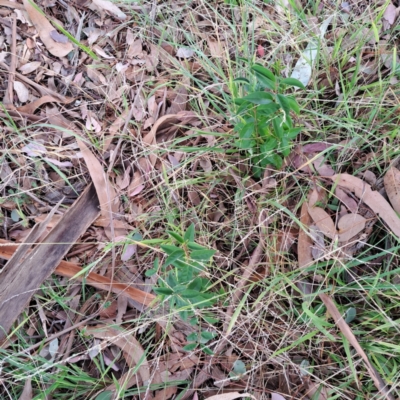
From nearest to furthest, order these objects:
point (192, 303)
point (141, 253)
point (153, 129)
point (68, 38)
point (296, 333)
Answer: point (192, 303) → point (296, 333) → point (141, 253) → point (153, 129) → point (68, 38)

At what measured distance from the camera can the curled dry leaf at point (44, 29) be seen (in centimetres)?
167

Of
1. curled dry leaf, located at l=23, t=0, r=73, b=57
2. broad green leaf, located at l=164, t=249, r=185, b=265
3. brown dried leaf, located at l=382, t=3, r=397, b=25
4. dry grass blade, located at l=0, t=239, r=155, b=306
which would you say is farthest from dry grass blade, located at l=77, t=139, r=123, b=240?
brown dried leaf, located at l=382, t=3, r=397, b=25

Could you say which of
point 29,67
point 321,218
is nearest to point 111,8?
point 29,67

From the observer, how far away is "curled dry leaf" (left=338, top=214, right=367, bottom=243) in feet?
4.29

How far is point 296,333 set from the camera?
1.28 meters

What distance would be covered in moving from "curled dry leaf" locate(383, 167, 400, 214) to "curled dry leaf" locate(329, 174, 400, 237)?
3 cm

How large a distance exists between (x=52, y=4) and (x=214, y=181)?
1.02 meters

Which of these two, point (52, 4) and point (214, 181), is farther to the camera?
point (52, 4)

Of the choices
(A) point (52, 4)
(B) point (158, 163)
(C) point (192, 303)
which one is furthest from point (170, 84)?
(C) point (192, 303)

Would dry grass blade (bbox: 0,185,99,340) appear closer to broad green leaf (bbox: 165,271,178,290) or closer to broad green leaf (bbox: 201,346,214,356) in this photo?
broad green leaf (bbox: 165,271,178,290)

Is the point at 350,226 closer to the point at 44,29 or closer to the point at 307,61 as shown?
the point at 307,61

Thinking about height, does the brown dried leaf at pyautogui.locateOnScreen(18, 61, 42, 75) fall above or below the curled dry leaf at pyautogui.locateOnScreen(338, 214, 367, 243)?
above

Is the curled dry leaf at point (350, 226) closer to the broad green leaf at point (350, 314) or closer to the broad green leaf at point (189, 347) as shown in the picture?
the broad green leaf at point (350, 314)

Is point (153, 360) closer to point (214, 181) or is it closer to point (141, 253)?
point (141, 253)
